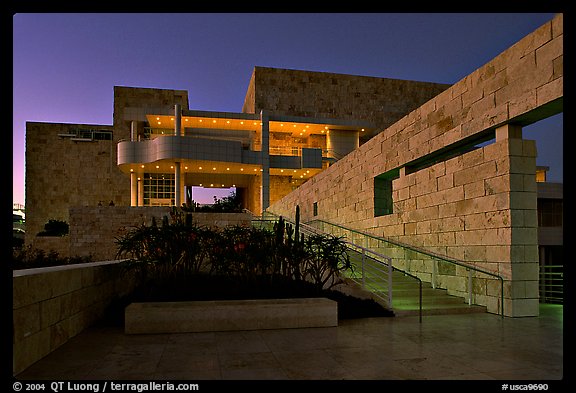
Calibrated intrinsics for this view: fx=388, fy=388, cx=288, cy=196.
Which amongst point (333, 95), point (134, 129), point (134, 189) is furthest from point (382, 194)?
point (134, 129)

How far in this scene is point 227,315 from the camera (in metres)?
6.43

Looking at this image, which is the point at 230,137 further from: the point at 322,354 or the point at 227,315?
the point at 322,354

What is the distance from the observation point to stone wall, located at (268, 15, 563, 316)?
24.8 ft

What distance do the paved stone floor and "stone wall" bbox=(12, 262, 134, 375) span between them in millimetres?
185

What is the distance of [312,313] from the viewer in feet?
22.1

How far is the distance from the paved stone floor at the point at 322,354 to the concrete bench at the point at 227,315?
0.60 feet

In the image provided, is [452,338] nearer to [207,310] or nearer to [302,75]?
[207,310]

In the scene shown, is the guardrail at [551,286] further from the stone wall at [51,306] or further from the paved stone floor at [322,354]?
the stone wall at [51,306]

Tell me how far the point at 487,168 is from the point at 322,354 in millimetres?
6019

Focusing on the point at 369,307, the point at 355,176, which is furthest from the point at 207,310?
the point at 355,176

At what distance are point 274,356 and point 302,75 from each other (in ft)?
105
